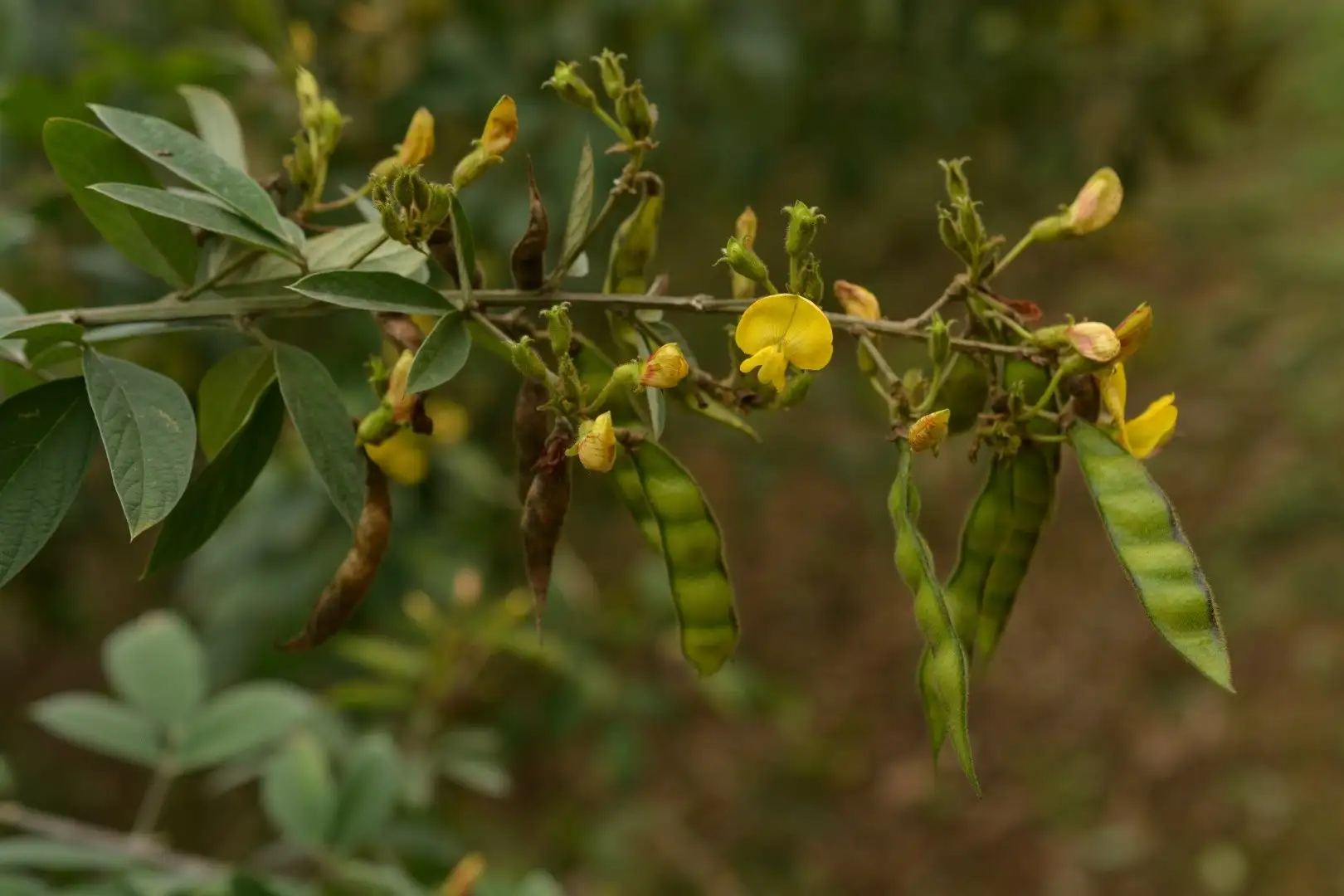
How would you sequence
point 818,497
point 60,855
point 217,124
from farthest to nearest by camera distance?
point 818,497, point 60,855, point 217,124

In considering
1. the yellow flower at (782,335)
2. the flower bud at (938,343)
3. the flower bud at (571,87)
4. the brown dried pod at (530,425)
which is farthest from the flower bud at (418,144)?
the flower bud at (938,343)

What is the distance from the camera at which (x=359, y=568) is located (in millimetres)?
982

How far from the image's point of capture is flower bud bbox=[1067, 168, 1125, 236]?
96 cm

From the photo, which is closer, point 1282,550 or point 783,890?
point 783,890

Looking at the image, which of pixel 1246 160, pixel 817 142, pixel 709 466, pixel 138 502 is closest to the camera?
pixel 138 502

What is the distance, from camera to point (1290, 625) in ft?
12.4

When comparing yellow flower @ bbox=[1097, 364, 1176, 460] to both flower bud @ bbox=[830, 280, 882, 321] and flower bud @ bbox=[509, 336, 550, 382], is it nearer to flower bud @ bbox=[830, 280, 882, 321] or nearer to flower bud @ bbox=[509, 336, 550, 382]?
flower bud @ bbox=[830, 280, 882, 321]

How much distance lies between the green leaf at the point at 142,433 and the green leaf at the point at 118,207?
0.12 m

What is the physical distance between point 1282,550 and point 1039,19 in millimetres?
2053

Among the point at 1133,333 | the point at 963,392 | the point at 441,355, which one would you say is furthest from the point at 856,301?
the point at 441,355

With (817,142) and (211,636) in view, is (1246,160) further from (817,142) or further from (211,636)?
(211,636)

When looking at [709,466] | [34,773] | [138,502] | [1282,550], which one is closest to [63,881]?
[138,502]

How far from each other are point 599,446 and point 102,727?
3.36 ft

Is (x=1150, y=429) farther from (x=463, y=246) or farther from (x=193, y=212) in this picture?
(x=193, y=212)
